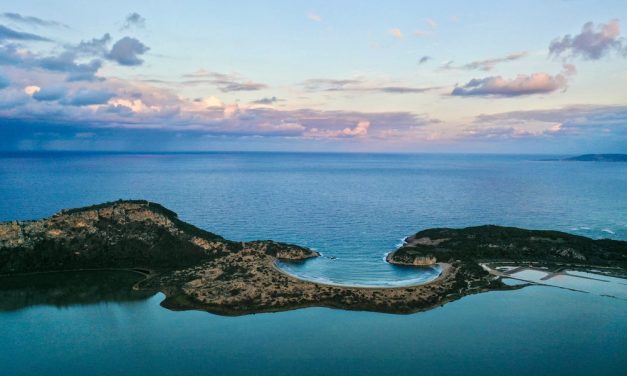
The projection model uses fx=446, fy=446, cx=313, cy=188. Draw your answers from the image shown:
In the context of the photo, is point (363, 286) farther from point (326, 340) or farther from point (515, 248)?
point (515, 248)

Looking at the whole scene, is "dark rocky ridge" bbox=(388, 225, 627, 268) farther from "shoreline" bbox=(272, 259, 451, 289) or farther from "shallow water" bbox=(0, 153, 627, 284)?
"shallow water" bbox=(0, 153, 627, 284)

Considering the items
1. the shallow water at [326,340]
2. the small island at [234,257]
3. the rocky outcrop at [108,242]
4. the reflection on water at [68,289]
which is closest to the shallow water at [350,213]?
the small island at [234,257]

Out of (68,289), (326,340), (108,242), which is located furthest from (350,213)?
(326,340)

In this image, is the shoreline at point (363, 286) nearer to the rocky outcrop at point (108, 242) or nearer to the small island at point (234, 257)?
the small island at point (234, 257)

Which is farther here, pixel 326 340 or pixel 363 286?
pixel 363 286

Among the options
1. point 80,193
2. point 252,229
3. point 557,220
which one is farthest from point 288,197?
point 557,220

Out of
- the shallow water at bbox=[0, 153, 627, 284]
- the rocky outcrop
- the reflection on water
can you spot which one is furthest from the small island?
the shallow water at bbox=[0, 153, 627, 284]
